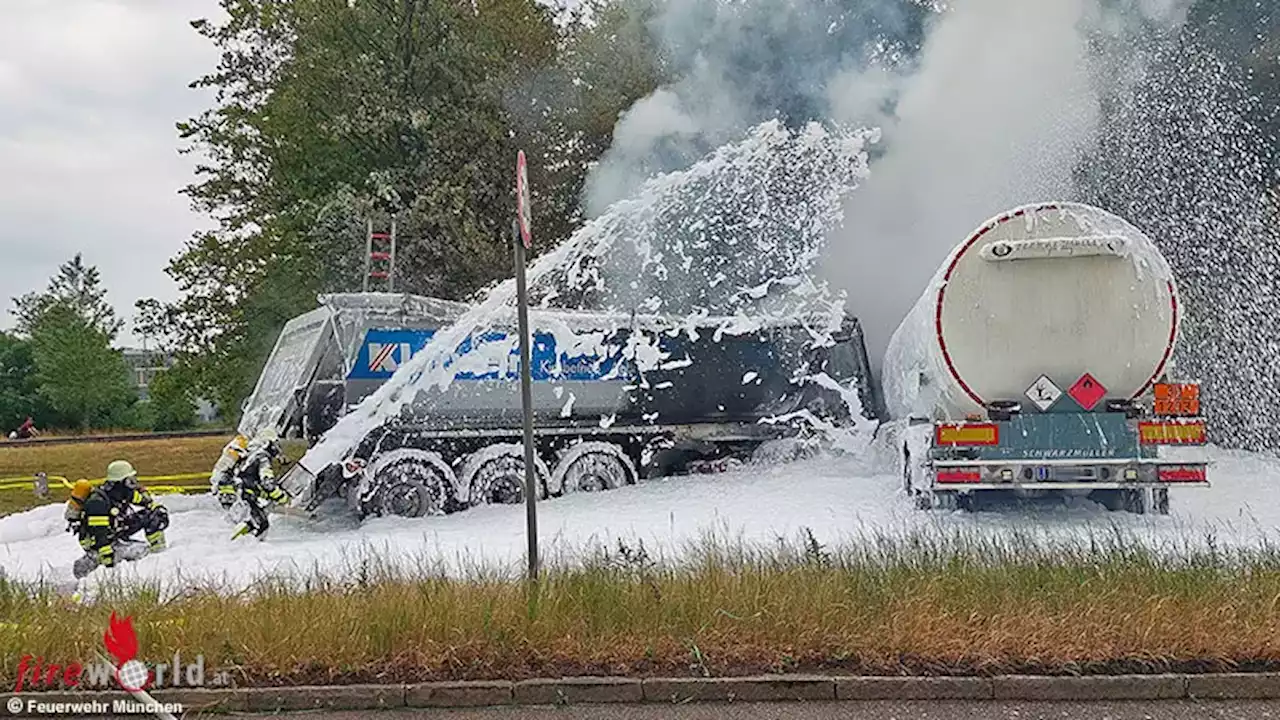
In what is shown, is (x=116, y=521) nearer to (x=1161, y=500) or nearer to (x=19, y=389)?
(x=1161, y=500)

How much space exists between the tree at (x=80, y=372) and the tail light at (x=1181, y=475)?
39237mm

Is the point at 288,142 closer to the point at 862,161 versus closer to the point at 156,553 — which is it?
the point at 862,161

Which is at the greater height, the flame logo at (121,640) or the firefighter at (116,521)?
the firefighter at (116,521)

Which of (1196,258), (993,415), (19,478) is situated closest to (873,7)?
(1196,258)

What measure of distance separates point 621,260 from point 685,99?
600 cm

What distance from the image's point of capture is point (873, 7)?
57.7ft

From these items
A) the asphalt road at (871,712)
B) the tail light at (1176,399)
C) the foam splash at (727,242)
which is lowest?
the asphalt road at (871,712)

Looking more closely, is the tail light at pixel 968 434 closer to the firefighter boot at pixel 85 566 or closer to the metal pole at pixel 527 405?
the metal pole at pixel 527 405

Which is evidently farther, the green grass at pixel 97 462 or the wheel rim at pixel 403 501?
the green grass at pixel 97 462

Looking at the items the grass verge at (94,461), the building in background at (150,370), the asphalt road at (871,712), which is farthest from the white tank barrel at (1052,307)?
the building in background at (150,370)

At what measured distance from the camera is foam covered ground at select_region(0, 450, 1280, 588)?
8.03 m

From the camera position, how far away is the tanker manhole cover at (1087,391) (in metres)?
9.13

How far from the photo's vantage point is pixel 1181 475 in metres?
9.02

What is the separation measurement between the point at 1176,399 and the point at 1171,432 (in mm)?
285
